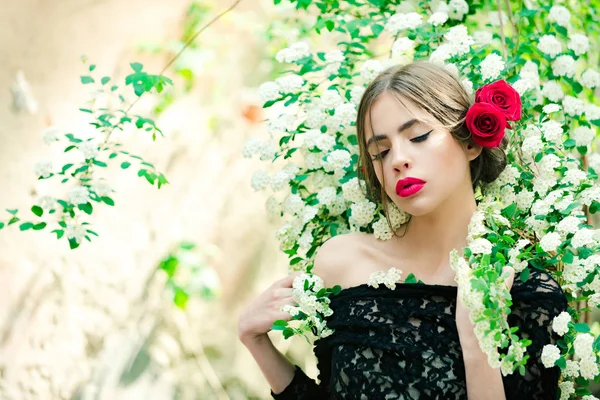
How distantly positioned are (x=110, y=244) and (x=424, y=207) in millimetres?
1860

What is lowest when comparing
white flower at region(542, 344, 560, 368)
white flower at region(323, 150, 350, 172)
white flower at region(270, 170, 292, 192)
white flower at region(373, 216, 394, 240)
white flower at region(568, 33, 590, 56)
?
white flower at region(542, 344, 560, 368)

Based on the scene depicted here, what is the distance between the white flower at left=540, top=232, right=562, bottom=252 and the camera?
164 centimetres

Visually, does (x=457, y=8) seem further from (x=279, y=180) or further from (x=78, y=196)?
(x=78, y=196)

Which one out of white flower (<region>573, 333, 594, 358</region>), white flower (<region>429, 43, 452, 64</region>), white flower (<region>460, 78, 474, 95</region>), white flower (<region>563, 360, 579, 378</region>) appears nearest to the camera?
white flower (<region>573, 333, 594, 358</region>)

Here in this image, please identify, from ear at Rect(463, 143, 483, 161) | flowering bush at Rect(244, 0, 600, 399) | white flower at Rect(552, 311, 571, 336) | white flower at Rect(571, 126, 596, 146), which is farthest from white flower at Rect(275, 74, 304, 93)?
white flower at Rect(552, 311, 571, 336)

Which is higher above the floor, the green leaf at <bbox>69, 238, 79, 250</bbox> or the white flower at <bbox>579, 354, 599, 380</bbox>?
the green leaf at <bbox>69, 238, 79, 250</bbox>

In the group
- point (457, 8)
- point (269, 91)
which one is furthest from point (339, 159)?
point (457, 8)

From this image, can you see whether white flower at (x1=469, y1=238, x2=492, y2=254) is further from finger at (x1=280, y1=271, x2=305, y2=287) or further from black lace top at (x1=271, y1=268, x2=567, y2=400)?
finger at (x1=280, y1=271, x2=305, y2=287)

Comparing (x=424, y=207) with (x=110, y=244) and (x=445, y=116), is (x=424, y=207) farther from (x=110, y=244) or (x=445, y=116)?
(x=110, y=244)

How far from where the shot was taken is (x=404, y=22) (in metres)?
2.07

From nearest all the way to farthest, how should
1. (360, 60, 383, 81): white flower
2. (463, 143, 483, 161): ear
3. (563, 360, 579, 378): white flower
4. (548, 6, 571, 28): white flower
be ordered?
1. (563, 360, 579, 378): white flower
2. (463, 143, 483, 161): ear
3. (360, 60, 383, 81): white flower
4. (548, 6, 571, 28): white flower

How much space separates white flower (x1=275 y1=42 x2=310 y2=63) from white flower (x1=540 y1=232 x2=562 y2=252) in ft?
3.02

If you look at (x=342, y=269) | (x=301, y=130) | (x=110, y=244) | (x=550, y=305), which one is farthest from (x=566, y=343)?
(x=110, y=244)

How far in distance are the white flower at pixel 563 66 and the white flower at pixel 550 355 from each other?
0.93 meters
